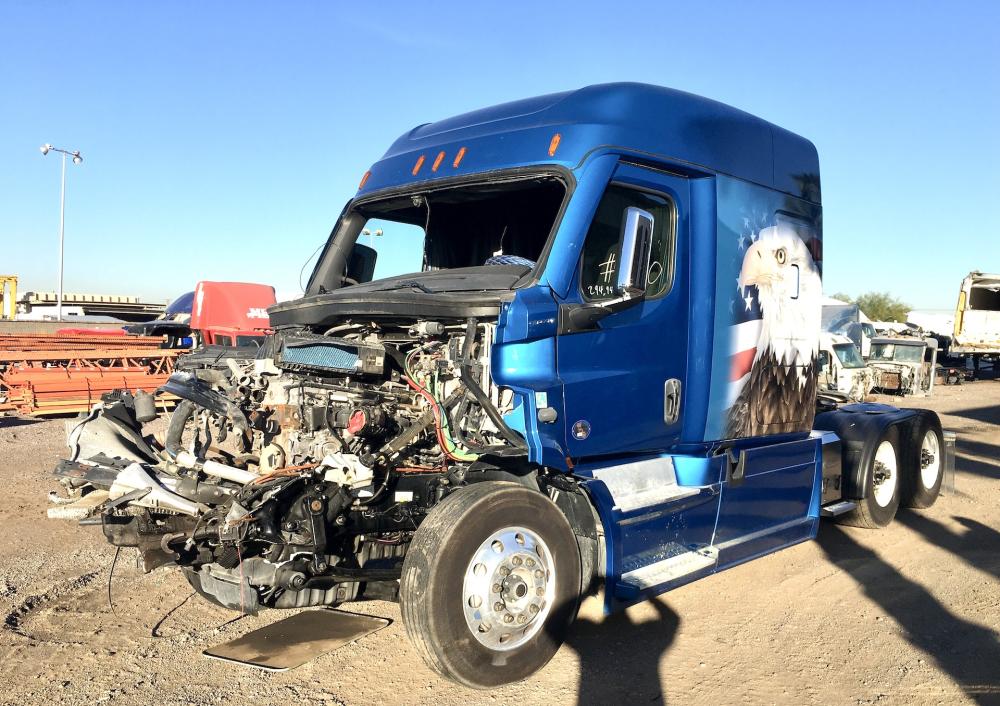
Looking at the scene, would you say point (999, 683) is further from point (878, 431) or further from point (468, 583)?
point (878, 431)

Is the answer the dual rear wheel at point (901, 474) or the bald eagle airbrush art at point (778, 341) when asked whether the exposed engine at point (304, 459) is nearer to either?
the bald eagle airbrush art at point (778, 341)

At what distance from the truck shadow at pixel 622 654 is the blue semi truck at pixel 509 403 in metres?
0.32

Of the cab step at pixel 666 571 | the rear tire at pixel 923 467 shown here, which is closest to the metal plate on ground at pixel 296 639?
the cab step at pixel 666 571

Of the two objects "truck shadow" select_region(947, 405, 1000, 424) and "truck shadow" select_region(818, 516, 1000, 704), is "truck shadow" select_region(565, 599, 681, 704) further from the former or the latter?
"truck shadow" select_region(947, 405, 1000, 424)

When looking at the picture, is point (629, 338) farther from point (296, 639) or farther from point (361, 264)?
point (296, 639)

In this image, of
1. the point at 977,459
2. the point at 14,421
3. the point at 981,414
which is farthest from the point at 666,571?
the point at 981,414

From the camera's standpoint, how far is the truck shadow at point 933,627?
14.4ft

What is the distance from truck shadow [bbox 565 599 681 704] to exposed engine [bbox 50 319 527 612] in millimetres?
1190

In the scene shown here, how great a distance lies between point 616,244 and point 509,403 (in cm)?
114

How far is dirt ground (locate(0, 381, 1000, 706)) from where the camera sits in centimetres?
421

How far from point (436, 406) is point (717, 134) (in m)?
2.77

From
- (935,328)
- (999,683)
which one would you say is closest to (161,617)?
(999,683)

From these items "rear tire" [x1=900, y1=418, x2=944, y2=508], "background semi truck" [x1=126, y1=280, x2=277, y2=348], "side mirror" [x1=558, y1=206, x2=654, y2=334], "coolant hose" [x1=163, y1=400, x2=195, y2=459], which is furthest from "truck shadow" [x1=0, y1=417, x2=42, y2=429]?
"rear tire" [x1=900, y1=418, x2=944, y2=508]

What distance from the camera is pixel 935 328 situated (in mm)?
42969
